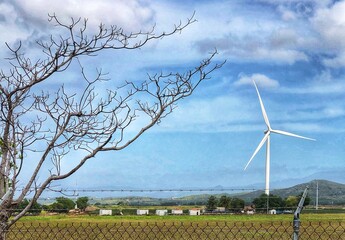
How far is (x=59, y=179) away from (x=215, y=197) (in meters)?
18.3

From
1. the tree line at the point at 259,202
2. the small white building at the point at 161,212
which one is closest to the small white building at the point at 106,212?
the small white building at the point at 161,212

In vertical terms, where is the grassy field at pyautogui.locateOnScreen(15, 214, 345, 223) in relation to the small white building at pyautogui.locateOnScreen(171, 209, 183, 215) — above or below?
below

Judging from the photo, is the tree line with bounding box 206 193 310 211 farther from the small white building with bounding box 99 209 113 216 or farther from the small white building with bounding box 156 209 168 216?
the small white building with bounding box 99 209 113 216

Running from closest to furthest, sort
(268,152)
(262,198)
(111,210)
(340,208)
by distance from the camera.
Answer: (262,198) → (111,210) → (340,208) → (268,152)

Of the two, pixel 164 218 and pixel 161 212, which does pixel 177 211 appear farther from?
pixel 161 212

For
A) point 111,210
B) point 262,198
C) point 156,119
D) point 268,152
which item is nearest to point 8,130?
point 156,119

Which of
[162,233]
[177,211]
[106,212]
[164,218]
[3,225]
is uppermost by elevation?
[177,211]

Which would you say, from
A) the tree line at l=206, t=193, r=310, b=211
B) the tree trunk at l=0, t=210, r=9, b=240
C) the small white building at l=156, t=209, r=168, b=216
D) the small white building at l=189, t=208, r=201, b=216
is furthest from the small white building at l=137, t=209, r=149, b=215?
the tree trunk at l=0, t=210, r=9, b=240

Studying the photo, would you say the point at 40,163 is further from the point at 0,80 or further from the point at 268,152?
the point at 268,152

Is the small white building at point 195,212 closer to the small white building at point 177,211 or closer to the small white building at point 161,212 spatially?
the small white building at point 177,211

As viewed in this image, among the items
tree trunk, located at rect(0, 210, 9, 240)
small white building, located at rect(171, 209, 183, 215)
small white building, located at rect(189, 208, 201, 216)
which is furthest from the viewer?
small white building, located at rect(171, 209, 183, 215)

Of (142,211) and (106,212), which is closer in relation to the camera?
(106,212)

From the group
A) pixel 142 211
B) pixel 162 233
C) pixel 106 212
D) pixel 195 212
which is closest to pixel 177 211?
pixel 195 212

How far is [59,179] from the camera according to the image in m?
8.01
